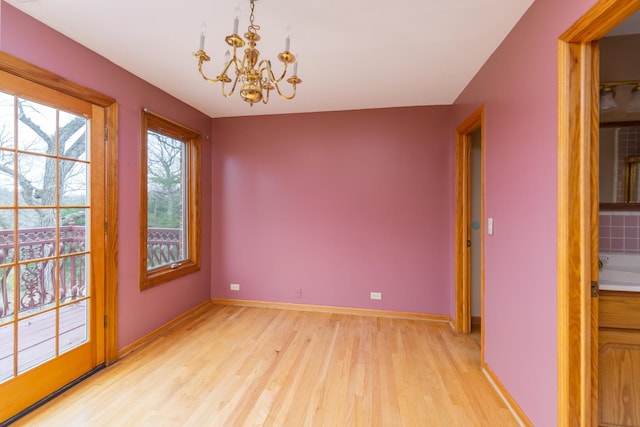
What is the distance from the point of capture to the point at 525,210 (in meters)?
1.63

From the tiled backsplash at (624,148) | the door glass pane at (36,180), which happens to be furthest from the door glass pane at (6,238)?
the tiled backsplash at (624,148)

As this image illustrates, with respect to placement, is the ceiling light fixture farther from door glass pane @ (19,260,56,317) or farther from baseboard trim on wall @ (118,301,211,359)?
baseboard trim on wall @ (118,301,211,359)

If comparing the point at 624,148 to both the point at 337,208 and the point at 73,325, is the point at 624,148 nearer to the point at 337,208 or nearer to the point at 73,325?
the point at 337,208

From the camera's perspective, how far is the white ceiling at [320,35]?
164 cm

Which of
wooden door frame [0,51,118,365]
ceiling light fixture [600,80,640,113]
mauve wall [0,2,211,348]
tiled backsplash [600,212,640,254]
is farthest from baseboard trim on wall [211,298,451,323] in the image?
ceiling light fixture [600,80,640,113]

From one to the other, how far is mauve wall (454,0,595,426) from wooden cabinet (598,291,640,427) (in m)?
0.23

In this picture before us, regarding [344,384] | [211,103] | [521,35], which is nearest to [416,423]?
[344,384]

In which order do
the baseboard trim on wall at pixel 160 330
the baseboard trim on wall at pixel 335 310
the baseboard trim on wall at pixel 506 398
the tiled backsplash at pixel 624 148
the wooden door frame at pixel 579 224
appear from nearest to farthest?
the wooden door frame at pixel 579 224 → the baseboard trim on wall at pixel 506 398 → the tiled backsplash at pixel 624 148 → the baseboard trim on wall at pixel 160 330 → the baseboard trim on wall at pixel 335 310

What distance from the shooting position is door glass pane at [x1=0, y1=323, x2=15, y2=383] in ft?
5.35

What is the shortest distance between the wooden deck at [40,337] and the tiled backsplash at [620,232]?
3849 mm

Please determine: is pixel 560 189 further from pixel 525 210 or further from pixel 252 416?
pixel 252 416

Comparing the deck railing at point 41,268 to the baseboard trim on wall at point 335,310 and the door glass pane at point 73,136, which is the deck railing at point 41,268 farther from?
the baseboard trim on wall at point 335,310

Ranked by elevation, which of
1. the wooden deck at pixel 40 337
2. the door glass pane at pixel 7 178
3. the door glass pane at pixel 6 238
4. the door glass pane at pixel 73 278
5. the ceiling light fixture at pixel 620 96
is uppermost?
the ceiling light fixture at pixel 620 96

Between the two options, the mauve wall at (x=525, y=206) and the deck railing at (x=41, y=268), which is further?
the deck railing at (x=41, y=268)
